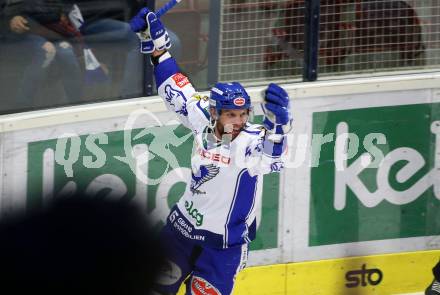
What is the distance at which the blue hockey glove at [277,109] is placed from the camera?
4730mm

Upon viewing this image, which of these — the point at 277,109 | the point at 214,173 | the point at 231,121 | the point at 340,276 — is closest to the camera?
the point at 277,109

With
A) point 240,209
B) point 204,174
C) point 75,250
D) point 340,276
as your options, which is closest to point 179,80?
point 204,174

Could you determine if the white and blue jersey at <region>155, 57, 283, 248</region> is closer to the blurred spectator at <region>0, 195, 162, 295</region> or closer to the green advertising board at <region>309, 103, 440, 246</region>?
the green advertising board at <region>309, 103, 440, 246</region>

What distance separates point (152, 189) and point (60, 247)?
15.6 feet

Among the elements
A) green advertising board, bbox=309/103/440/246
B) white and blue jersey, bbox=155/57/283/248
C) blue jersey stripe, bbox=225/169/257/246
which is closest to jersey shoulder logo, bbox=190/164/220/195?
white and blue jersey, bbox=155/57/283/248

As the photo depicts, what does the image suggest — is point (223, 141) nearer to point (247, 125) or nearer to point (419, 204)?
point (247, 125)

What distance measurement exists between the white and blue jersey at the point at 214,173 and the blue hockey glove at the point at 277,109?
0.32 metres

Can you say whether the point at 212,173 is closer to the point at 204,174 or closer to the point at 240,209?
the point at 204,174

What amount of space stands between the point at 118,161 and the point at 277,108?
1667mm

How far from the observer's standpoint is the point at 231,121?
5.14 meters

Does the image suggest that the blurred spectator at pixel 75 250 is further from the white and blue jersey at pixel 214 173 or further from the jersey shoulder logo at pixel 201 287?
the jersey shoulder logo at pixel 201 287

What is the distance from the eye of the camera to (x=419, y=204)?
6844mm

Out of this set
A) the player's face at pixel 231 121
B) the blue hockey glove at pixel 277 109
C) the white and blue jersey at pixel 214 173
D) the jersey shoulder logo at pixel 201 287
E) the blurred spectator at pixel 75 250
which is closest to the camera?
→ the blurred spectator at pixel 75 250

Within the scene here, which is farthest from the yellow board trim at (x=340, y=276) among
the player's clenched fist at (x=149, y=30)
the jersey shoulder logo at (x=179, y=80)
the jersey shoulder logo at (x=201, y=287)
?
the player's clenched fist at (x=149, y=30)
